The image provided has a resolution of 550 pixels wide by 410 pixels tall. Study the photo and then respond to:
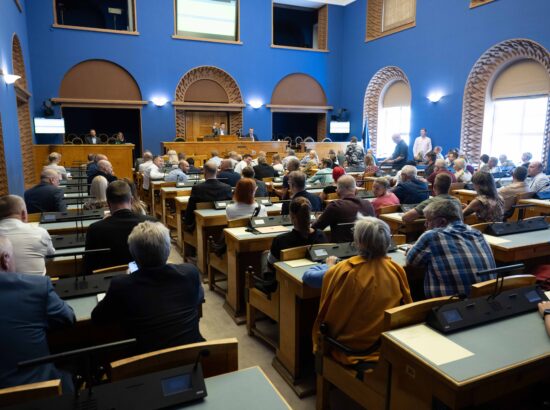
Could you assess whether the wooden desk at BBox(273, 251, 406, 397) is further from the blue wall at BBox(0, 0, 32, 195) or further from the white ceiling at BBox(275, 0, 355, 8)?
the white ceiling at BBox(275, 0, 355, 8)

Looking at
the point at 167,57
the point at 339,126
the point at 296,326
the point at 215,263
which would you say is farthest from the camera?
the point at 339,126

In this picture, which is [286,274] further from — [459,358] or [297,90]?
[297,90]

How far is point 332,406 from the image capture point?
8.09 ft

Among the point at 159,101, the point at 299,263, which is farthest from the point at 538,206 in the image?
the point at 159,101

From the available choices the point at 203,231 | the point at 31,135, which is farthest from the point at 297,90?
the point at 203,231

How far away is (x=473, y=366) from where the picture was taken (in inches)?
60.7

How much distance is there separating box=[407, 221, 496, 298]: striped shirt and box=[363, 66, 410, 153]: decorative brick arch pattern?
11.8 m

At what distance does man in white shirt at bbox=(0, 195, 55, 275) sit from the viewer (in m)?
2.41

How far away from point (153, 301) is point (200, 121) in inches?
508

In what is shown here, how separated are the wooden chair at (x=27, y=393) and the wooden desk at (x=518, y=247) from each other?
2.91 metres

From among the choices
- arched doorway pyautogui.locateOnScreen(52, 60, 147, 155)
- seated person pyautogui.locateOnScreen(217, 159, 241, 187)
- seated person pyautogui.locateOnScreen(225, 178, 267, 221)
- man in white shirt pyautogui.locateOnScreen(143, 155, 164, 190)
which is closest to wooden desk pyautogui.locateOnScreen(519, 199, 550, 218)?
seated person pyautogui.locateOnScreen(225, 178, 267, 221)

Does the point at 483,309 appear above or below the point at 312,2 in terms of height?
below

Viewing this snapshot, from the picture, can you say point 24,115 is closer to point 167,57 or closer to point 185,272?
point 167,57

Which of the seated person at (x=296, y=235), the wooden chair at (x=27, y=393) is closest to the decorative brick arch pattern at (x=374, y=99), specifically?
the seated person at (x=296, y=235)
